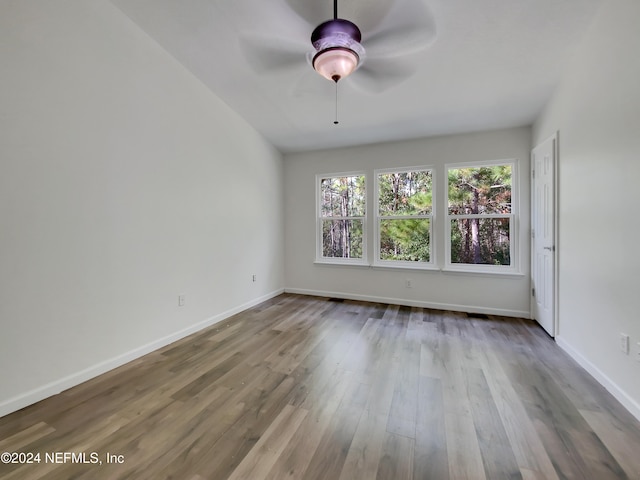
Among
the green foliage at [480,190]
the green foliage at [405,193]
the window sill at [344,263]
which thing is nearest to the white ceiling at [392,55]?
the green foliage at [480,190]

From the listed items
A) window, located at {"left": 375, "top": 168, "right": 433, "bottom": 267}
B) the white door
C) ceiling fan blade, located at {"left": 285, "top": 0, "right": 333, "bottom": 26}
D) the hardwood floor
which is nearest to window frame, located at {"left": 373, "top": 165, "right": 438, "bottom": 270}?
window, located at {"left": 375, "top": 168, "right": 433, "bottom": 267}

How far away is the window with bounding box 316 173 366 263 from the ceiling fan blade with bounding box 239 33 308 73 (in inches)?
88.8

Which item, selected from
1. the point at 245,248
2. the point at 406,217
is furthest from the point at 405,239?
the point at 245,248

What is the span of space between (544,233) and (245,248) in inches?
148

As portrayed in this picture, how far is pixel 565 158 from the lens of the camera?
2592mm

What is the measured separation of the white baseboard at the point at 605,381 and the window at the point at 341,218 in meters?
2.65

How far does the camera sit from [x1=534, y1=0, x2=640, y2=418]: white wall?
172 cm

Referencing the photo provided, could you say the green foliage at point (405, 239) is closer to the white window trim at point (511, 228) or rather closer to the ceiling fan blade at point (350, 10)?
the white window trim at point (511, 228)

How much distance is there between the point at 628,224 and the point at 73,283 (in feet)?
12.9

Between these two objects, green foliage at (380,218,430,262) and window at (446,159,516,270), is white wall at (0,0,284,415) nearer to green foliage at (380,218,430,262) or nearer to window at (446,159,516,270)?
green foliage at (380,218,430,262)

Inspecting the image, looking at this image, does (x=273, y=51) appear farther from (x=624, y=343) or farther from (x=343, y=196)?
(x=624, y=343)

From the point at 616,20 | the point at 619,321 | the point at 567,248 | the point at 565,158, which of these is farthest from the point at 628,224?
the point at 616,20

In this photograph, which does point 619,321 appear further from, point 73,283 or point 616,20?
point 73,283

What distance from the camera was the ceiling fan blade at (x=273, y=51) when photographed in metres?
2.33
